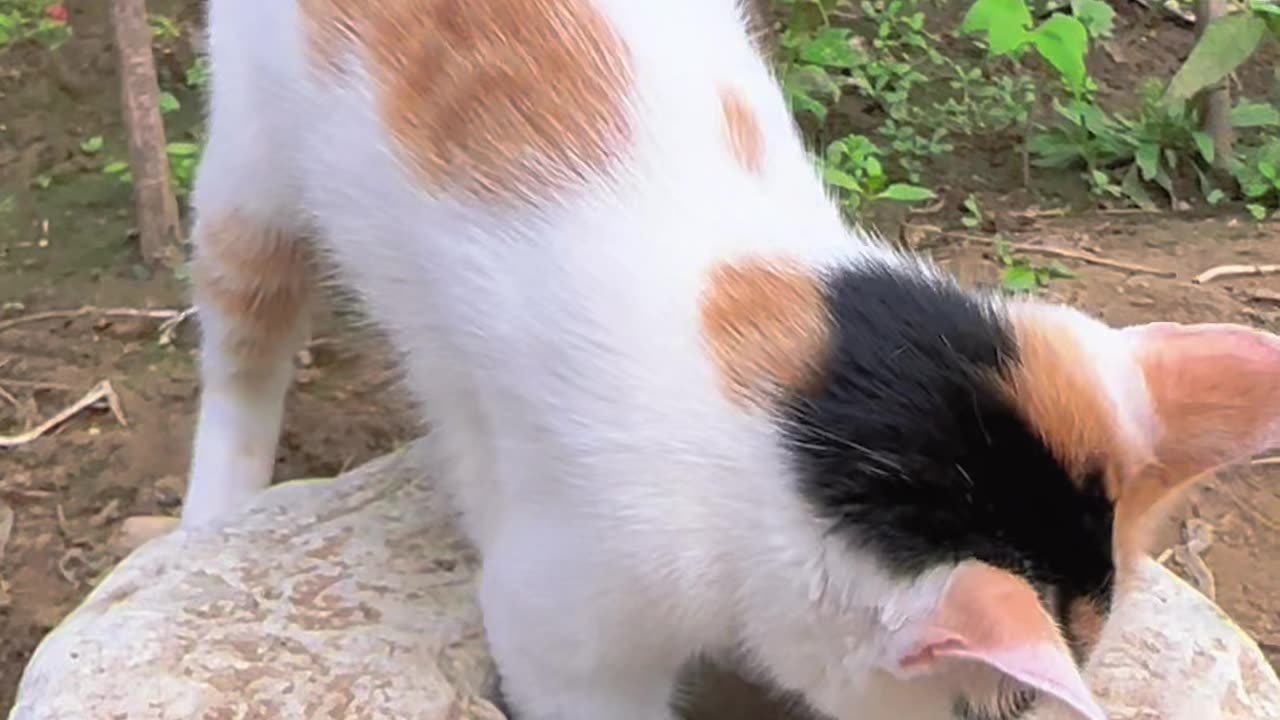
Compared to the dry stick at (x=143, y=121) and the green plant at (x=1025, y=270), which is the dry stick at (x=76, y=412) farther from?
the green plant at (x=1025, y=270)

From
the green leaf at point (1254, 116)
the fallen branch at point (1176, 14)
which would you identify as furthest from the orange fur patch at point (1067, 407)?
the fallen branch at point (1176, 14)

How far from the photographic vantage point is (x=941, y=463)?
1.30m

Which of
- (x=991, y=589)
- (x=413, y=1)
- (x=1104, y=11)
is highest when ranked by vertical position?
(x=413, y=1)

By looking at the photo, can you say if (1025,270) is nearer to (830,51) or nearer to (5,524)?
(830,51)

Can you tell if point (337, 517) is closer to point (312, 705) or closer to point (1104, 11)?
point (312, 705)

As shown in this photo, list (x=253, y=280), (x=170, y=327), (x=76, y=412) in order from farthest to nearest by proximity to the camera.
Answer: (x=170, y=327) → (x=76, y=412) → (x=253, y=280)

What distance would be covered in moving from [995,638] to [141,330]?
2276mm

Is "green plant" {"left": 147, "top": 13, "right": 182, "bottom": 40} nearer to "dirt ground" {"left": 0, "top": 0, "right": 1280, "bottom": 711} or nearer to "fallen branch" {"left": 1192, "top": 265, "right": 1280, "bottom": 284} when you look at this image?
"dirt ground" {"left": 0, "top": 0, "right": 1280, "bottom": 711}

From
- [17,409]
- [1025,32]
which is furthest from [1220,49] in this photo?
[17,409]

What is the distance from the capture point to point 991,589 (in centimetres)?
113

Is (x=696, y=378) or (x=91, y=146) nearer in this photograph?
(x=696, y=378)

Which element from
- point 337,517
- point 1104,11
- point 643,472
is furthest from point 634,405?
point 1104,11

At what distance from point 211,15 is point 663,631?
45.5 inches

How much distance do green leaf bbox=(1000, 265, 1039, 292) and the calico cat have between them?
1.09 metres
